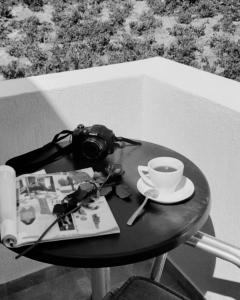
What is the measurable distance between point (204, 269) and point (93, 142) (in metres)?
0.72

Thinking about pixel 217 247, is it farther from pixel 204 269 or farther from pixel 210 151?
pixel 204 269

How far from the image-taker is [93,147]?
1255 millimetres

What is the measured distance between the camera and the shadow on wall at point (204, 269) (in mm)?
1484

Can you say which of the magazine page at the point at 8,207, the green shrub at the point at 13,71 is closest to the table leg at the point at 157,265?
the magazine page at the point at 8,207

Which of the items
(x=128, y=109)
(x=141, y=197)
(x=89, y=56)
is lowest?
(x=89, y=56)

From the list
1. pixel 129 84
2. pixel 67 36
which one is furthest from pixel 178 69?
pixel 67 36

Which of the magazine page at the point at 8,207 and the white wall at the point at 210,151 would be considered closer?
the magazine page at the point at 8,207

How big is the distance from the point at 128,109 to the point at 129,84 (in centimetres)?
11

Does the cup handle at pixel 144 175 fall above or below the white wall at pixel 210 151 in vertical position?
above

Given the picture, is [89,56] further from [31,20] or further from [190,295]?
[190,295]

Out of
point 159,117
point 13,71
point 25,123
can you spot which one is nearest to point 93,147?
point 25,123

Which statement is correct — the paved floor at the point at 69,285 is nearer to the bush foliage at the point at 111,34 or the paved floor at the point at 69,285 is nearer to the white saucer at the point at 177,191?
the white saucer at the point at 177,191

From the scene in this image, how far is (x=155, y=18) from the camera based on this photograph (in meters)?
5.18

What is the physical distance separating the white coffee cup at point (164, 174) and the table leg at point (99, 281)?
1.11 ft
